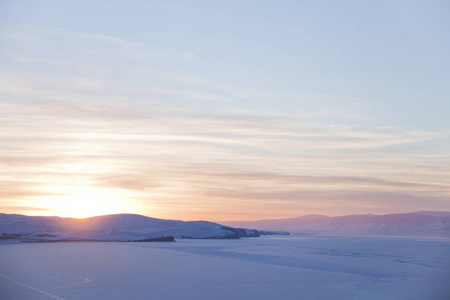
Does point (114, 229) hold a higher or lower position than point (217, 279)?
higher

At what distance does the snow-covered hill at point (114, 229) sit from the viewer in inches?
1629

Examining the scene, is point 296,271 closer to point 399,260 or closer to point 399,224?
point 399,260

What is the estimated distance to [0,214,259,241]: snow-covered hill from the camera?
136ft

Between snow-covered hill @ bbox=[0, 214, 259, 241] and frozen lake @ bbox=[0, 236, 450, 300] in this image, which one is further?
snow-covered hill @ bbox=[0, 214, 259, 241]

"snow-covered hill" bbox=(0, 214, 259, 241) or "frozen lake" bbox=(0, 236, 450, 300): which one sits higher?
"snow-covered hill" bbox=(0, 214, 259, 241)

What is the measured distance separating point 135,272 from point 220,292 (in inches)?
170

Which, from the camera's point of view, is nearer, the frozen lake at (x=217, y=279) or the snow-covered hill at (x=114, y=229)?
the frozen lake at (x=217, y=279)

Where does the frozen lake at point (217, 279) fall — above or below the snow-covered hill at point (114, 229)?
below

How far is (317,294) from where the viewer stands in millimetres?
10844

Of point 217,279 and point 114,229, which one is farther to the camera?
point 114,229

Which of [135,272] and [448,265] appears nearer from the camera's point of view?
[135,272]

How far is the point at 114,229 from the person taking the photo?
161 ft

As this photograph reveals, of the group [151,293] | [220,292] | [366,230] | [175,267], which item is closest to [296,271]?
[175,267]

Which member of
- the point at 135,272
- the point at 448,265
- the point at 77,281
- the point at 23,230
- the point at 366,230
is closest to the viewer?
the point at 77,281
